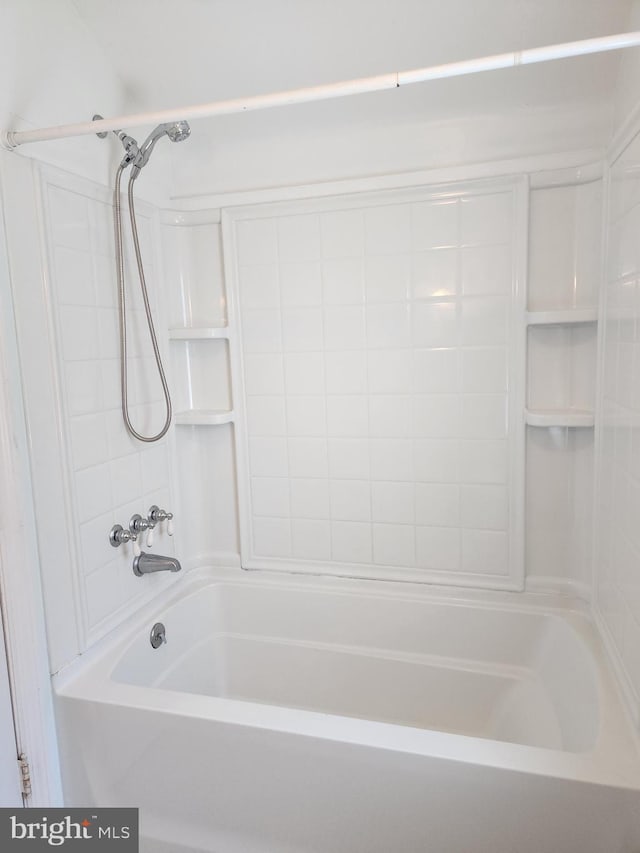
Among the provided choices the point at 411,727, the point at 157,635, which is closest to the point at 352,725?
the point at 411,727

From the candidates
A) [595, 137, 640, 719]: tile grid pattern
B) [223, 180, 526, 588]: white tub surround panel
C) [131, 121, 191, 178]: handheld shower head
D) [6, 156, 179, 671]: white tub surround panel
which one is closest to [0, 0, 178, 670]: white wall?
[6, 156, 179, 671]: white tub surround panel

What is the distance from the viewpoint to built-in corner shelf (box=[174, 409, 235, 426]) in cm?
198

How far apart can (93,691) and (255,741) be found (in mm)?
463

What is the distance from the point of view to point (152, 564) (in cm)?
175

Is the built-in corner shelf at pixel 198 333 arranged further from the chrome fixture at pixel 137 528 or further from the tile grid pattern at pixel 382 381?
the chrome fixture at pixel 137 528

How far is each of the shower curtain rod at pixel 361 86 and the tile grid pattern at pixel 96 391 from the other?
0.77ft

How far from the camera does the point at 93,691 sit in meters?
1.42

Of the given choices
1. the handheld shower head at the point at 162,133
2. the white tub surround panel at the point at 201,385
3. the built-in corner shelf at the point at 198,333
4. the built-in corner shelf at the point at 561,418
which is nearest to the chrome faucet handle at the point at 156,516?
the white tub surround panel at the point at 201,385

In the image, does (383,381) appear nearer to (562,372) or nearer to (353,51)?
(562,372)

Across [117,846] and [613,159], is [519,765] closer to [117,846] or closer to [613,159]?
[117,846]

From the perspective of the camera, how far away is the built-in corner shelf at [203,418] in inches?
77.9

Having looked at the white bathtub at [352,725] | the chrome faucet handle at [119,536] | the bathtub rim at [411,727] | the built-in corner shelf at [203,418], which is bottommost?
the white bathtub at [352,725]

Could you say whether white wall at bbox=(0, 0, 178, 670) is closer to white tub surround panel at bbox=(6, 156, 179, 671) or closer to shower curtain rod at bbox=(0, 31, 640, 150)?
white tub surround panel at bbox=(6, 156, 179, 671)

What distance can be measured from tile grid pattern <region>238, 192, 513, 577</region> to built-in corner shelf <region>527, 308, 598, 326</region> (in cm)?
10
